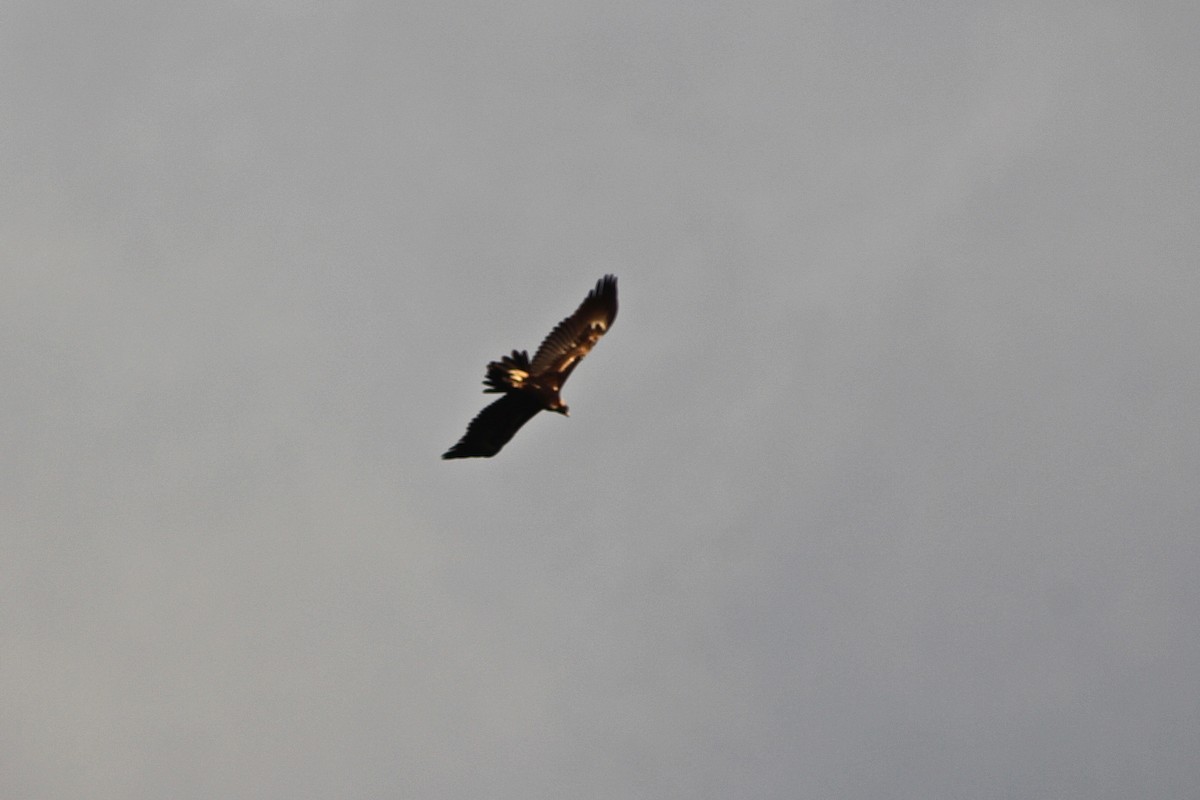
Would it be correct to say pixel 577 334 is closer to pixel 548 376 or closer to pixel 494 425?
pixel 548 376

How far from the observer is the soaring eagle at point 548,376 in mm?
27188

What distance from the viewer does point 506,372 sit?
85.9 feet

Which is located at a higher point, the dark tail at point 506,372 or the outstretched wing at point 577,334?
the outstretched wing at point 577,334

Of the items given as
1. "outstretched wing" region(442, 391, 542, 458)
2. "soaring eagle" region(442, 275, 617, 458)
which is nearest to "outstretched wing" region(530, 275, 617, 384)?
"soaring eagle" region(442, 275, 617, 458)

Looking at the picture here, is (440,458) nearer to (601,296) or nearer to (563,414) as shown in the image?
(563,414)

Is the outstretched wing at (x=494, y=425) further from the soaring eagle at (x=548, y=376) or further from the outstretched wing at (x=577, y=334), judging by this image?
the outstretched wing at (x=577, y=334)

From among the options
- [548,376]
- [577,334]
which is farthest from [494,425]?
[577,334]

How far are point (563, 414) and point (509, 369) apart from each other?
206 cm

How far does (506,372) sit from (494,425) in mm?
1627

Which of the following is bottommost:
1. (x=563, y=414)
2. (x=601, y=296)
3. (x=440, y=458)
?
(x=440, y=458)

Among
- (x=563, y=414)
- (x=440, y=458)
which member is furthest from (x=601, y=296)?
(x=440, y=458)

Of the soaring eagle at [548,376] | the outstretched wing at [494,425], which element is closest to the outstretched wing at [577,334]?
the soaring eagle at [548,376]

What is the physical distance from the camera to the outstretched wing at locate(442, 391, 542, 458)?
89.2 ft

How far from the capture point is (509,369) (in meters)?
26.2
